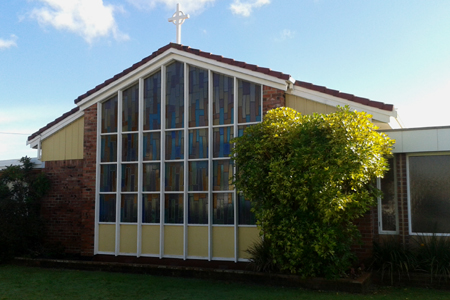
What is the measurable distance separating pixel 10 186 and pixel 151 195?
487cm

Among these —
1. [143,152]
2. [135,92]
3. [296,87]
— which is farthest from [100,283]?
[296,87]

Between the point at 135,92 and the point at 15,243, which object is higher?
the point at 135,92

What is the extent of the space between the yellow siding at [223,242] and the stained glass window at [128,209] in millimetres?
2239

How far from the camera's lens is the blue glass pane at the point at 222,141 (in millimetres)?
10875

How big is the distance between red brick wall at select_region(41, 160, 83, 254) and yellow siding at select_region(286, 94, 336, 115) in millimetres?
6101

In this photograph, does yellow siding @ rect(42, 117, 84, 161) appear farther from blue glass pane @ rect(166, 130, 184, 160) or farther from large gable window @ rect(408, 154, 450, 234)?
large gable window @ rect(408, 154, 450, 234)

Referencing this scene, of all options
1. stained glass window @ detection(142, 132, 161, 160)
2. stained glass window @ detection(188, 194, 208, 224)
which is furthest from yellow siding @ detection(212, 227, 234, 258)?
stained glass window @ detection(142, 132, 161, 160)

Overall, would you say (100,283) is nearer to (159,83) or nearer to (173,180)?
(173,180)

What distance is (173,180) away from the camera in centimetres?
1135

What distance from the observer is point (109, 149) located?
40.1 feet

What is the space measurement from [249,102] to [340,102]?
2.07m

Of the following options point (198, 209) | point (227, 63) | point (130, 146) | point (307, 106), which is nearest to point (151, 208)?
point (198, 209)

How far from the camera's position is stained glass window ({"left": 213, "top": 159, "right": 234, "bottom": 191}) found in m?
10.8

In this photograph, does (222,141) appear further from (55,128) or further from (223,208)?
(55,128)
